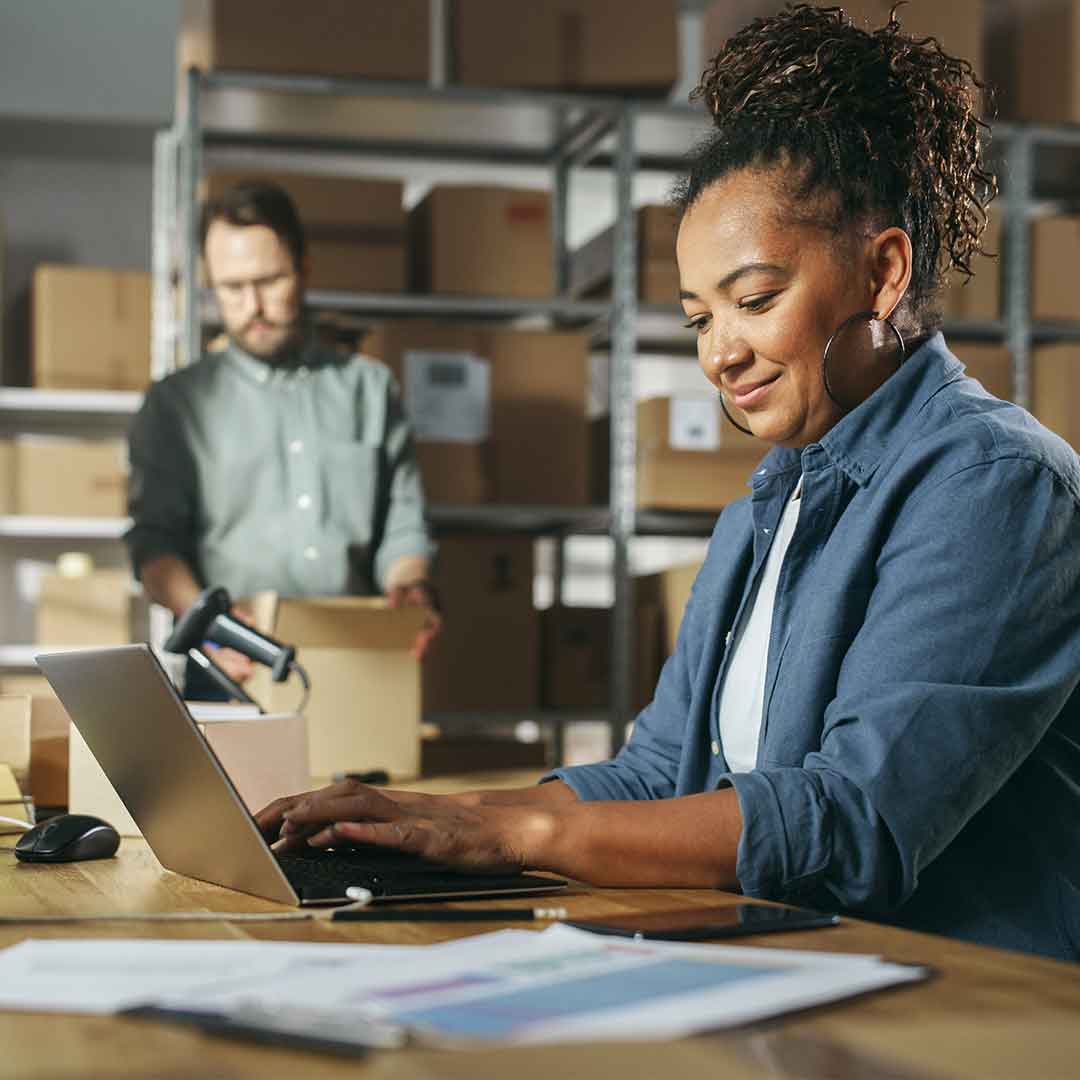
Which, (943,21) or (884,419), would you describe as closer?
(884,419)

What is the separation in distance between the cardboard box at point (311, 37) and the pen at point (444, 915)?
300 centimetres

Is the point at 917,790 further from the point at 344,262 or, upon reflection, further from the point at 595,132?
the point at 595,132

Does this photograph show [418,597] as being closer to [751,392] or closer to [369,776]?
[369,776]

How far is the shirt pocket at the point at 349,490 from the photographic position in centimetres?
304

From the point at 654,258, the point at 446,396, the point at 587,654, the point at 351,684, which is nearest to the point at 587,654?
the point at 587,654

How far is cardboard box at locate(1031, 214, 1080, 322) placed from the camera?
391 cm

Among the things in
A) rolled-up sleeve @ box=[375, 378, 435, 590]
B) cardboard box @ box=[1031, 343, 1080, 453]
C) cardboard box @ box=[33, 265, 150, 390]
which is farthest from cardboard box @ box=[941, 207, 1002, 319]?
cardboard box @ box=[33, 265, 150, 390]

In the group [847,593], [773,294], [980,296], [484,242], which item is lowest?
[847,593]

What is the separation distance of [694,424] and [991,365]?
75 cm

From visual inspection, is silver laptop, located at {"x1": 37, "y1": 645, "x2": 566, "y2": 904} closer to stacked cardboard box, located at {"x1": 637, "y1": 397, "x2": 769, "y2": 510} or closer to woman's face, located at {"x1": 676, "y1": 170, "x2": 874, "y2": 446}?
woman's face, located at {"x1": 676, "y1": 170, "x2": 874, "y2": 446}

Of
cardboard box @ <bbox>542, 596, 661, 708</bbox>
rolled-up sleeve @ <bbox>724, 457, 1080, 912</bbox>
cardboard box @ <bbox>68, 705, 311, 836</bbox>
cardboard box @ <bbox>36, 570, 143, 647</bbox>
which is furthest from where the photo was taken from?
cardboard box @ <bbox>36, 570, 143, 647</bbox>

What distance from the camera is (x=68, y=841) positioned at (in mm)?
1209

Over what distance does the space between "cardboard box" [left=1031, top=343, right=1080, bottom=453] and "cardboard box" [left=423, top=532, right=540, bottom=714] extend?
4.22 ft

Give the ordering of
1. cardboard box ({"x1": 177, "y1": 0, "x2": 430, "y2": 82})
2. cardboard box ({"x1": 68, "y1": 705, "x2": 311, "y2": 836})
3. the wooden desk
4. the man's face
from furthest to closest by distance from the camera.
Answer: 1. cardboard box ({"x1": 177, "y1": 0, "x2": 430, "y2": 82})
2. the man's face
3. cardboard box ({"x1": 68, "y1": 705, "x2": 311, "y2": 836})
4. the wooden desk
